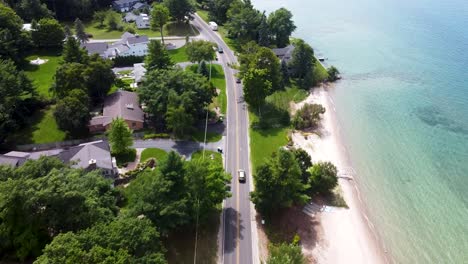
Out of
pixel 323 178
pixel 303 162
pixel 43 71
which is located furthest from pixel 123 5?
pixel 323 178

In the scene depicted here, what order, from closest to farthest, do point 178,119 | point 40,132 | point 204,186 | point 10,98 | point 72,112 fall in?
point 204,186 → point 72,112 → point 10,98 → point 178,119 → point 40,132

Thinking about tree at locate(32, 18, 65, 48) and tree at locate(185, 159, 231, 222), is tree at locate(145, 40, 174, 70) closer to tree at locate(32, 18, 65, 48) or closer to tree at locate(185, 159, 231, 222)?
tree at locate(32, 18, 65, 48)

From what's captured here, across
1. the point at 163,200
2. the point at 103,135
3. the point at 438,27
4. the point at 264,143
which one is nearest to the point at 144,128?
the point at 103,135

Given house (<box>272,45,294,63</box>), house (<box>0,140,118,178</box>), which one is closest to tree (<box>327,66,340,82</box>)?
house (<box>272,45,294,63</box>)

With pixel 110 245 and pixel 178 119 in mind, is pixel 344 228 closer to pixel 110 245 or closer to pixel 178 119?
pixel 178 119

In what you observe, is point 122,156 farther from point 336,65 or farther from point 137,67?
point 336,65

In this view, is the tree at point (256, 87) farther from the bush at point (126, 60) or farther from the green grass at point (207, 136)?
the bush at point (126, 60)

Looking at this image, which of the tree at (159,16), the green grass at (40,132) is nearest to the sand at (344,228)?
the green grass at (40,132)

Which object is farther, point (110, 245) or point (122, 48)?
Answer: point (122, 48)
